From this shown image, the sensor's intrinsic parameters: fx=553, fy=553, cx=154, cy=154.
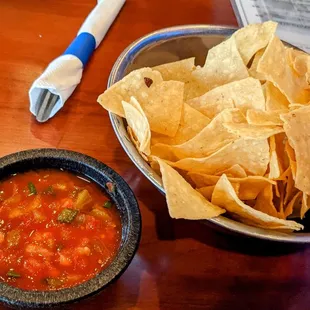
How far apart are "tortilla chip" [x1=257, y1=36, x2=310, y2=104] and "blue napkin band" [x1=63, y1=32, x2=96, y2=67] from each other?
49 cm

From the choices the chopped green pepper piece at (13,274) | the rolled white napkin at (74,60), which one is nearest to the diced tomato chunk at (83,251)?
the chopped green pepper piece at (13,274)

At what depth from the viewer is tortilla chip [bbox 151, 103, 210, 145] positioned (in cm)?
115

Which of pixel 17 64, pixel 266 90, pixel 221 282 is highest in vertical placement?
pixel 266 90

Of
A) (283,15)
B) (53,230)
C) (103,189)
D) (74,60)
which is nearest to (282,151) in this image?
(103,189)

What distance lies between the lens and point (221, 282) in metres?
1.03

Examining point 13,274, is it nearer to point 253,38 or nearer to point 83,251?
point 83,251

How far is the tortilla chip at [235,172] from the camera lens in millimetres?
1045

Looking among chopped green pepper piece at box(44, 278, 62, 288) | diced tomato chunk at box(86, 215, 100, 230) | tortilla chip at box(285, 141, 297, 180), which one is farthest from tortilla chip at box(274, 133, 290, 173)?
chopped green pepper piece at box(44, 278, 62, 288)

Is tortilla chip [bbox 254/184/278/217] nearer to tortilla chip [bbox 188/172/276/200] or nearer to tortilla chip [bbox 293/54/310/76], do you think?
tortilla chip [bbox 188/172/276/200]

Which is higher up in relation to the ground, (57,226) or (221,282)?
(57,226)

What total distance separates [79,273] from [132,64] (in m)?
0.58

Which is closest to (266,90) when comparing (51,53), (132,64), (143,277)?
(132,64)

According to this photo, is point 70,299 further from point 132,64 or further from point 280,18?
point 280,18

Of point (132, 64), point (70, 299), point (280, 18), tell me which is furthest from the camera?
point (280, 18)
